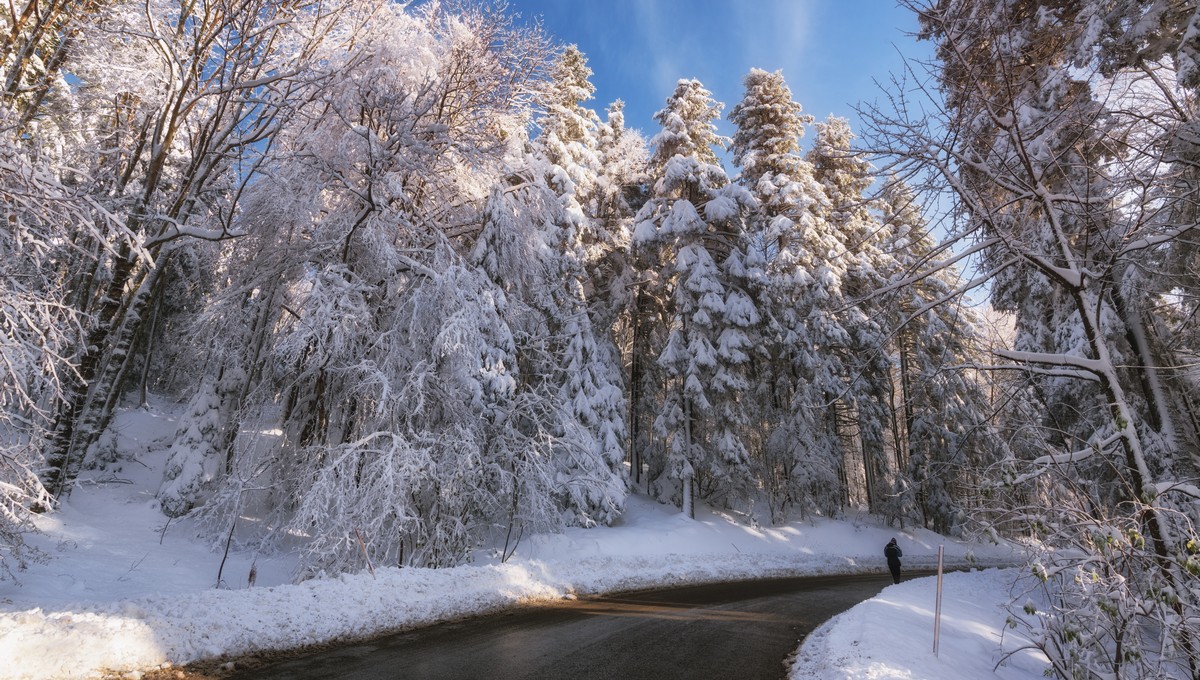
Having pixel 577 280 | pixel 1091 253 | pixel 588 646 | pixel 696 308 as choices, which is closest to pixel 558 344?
pixel 577 280

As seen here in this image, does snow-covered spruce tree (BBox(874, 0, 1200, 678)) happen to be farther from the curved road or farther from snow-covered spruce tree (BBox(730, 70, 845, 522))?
snow-covered spruce tree (BBox(730, 70, 845, 522))

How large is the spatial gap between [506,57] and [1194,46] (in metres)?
11.2

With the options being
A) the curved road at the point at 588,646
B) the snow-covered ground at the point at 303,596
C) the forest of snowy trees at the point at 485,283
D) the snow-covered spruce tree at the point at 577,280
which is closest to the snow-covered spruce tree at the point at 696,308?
the forest of snowy trees at the point at 485,283

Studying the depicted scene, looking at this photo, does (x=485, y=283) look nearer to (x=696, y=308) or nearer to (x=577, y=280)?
(x=577, y=280)

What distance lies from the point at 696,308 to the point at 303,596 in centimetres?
1623

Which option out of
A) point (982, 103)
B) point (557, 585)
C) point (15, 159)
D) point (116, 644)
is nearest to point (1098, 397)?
point (982, 103)

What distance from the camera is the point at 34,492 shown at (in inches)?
239

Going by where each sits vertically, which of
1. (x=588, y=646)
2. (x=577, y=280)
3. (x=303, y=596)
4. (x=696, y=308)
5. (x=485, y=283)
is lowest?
(x=588, y=646)

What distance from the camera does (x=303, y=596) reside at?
7039mm

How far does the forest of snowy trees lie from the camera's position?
454cm

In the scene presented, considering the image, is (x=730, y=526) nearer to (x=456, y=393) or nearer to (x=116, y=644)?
(x=456, y=393)

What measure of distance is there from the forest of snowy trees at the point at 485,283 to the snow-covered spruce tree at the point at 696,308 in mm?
167

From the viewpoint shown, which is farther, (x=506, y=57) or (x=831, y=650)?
(x=506, y=57)

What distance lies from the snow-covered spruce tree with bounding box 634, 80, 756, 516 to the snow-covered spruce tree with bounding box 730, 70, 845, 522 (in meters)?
1.81
